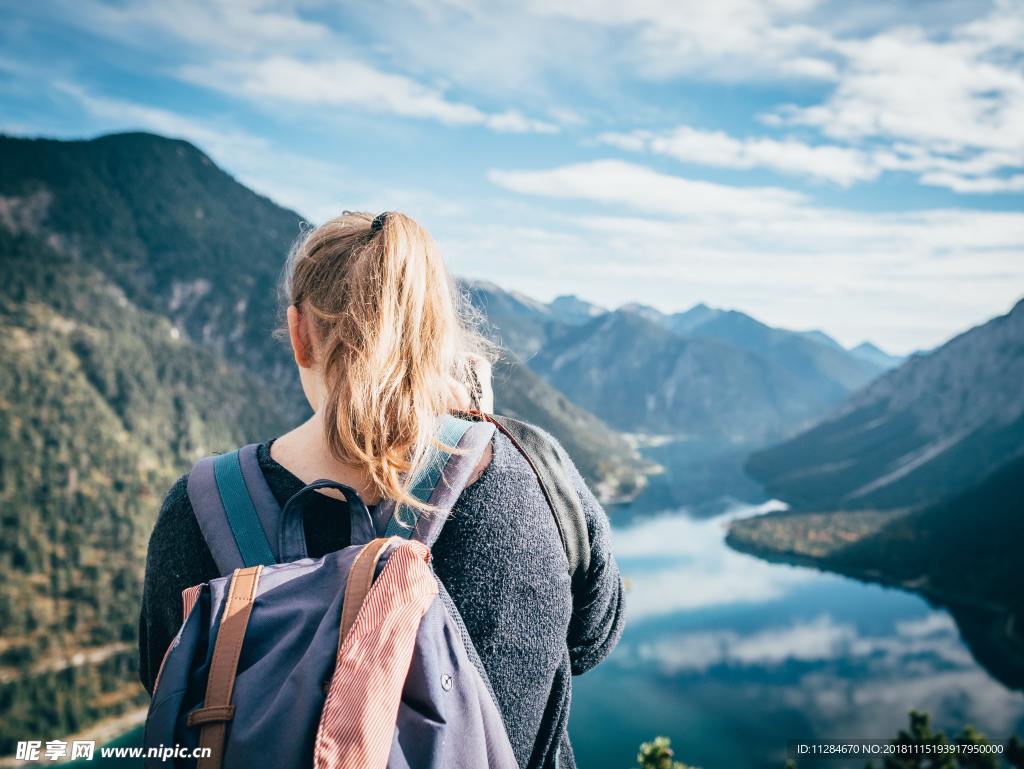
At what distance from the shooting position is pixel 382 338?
1.68m

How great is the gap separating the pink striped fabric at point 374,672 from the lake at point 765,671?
48005 mm

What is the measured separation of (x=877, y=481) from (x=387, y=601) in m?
155

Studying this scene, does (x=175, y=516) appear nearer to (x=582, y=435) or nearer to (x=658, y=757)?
(x=658, y=757)

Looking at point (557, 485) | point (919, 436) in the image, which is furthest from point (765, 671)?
point (919, 436)

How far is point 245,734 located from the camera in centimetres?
132

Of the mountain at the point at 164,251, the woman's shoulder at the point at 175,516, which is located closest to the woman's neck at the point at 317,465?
the woman's shoulder at the point at 175,516

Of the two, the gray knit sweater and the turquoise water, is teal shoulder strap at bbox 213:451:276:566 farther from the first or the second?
the turquoise water

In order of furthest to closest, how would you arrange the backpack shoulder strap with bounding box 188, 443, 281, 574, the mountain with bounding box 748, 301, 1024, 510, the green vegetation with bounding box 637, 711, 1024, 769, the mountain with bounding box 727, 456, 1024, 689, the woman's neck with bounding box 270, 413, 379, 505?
the mountain with bounding box 748, 301, 1024, 510 < the mountain with bounding box 727, 456, 1024, 689 < the green vegetation with bounding box 637, 711, 1024, 769 < the woman's neck with bounding box 270, 413, 379, 505 < the backpack shoulder strap with bounding box 188, 443, 281, 574

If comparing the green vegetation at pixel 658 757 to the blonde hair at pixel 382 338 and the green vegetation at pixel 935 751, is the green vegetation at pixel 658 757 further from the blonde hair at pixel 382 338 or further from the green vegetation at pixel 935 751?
the blonde hair at pixel 382 338

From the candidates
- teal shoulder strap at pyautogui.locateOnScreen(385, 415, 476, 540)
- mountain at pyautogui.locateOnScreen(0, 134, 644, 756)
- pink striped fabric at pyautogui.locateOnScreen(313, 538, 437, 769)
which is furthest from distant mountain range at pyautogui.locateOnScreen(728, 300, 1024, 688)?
pink striped fabric at pyautogui.locateOnScreen(313, 538, 437, 769)

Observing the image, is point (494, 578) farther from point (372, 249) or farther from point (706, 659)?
point (706, 659)

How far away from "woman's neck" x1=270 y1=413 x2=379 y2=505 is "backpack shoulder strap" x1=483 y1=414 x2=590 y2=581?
1.19 ft

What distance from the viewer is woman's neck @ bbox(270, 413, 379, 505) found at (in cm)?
170

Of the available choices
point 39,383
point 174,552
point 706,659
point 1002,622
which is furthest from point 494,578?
point 39,383
